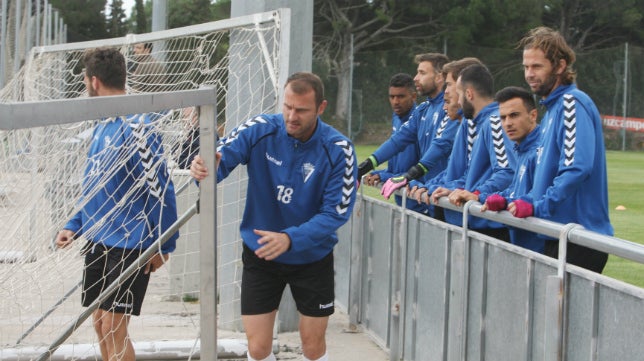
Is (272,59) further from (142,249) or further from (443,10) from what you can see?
(443,10)

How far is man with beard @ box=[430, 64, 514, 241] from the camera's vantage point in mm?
5738

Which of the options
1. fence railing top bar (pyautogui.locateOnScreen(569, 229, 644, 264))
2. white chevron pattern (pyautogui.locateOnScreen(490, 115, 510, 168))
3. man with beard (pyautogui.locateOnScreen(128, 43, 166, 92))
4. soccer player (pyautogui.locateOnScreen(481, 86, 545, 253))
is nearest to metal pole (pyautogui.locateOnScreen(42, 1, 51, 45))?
man with beard (pyautogui.locateOnScreen(128, 43, 166, 92))

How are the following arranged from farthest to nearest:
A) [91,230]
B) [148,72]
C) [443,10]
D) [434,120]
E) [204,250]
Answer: [443,10] → [148,72] → [434,120] → [91,230] → [204,250]

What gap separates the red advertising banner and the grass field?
81 centimetres

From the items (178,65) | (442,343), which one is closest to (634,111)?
(178,65)

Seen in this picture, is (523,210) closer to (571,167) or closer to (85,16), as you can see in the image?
(571,167)

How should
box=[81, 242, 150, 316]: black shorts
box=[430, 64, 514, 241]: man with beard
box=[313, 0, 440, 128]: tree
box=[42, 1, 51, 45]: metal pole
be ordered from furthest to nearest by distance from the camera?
box=[313, 0, 440, 128]: tree → box=[42, 1, 51, 45]: metal pole → box=[430, 64, 514, 241]: man with beard → box=[81, 242, 150, 316]: black shorts

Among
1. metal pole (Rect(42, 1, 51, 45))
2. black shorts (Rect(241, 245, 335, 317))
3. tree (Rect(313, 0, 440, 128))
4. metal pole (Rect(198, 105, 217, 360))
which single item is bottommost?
black shorts (Rect(241, 245, 335, 317))

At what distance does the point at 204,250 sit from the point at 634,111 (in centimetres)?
Result: 2877

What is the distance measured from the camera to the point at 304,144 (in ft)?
18.4

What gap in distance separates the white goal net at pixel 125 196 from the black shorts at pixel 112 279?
0.16 m

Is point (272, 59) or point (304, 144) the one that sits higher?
point (272, 59)

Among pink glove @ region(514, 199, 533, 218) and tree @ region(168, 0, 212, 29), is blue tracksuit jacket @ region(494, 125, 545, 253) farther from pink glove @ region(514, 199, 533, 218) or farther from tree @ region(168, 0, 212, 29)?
tree @ region(168, 0, 212, 29)

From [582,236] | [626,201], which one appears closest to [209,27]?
[582,236]
